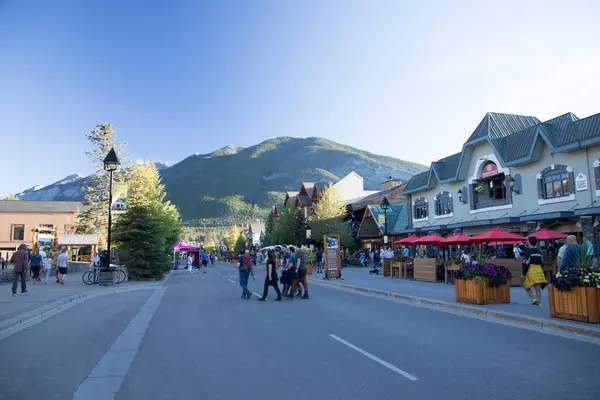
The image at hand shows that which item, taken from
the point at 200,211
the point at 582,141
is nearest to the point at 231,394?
the point at 582,141

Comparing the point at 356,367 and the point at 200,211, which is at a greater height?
the point at 200,211

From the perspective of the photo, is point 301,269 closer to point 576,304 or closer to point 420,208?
point 576,304

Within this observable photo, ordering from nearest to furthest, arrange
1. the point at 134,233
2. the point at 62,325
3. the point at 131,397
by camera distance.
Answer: the point at 131,397 → the point at 62,325 → the point at 134,233

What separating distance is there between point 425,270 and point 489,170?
9.54 m

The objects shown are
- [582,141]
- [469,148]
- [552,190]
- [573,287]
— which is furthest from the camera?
[469,148]

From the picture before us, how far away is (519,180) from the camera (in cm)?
2564

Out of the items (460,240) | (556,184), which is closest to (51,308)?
(460,240)

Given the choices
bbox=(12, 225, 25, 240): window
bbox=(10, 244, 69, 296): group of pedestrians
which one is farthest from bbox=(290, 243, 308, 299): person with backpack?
bbox=(12, 225, 25, 240): window

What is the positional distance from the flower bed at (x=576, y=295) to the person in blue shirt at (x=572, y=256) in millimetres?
661

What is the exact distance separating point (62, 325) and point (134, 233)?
16.7 meters

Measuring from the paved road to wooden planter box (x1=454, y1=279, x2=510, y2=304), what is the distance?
4.47ft

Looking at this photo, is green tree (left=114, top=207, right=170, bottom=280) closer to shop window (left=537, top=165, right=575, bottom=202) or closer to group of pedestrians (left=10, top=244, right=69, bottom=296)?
group of pedestrians (left=10, top=244, right=69, bottom=296)

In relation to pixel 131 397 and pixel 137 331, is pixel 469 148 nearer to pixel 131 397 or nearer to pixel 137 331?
pixel 137 331

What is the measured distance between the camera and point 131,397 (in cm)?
511
